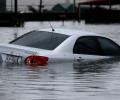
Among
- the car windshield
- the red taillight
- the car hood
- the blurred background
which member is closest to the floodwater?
the red taillight

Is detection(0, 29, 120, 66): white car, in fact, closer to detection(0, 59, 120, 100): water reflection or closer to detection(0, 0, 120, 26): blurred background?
detection(0, 59, 120, 100): water reflection

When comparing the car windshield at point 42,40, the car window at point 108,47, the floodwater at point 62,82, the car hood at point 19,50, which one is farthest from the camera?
the car window at point 108,47

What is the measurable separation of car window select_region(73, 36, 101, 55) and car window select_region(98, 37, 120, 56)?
6.6 inches

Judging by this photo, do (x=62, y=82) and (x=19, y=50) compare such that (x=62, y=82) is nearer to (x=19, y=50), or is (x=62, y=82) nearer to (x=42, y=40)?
(x=19, y=50)

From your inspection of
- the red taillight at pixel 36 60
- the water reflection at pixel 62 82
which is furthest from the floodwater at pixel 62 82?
the red taillight at pixel 36 60

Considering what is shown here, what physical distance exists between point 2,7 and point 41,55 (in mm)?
82254

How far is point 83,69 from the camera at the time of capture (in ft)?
49.8

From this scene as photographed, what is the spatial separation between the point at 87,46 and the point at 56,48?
1.04 metres

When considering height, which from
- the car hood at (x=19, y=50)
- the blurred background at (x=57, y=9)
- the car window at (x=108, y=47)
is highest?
the car hood at (x=19, y=50)

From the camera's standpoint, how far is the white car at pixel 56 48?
1496cm

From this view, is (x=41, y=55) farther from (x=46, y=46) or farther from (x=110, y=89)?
(x=110, y=89)

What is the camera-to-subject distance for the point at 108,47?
16594 millimetres

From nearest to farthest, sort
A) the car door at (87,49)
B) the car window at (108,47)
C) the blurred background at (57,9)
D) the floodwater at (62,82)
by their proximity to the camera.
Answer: the floodwater at (62,82)
the car door at (87,49)
the car window at (108,47)
the blurred background at (57,9)

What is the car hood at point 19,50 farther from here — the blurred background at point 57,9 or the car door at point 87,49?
the blurred background at point 57,9
